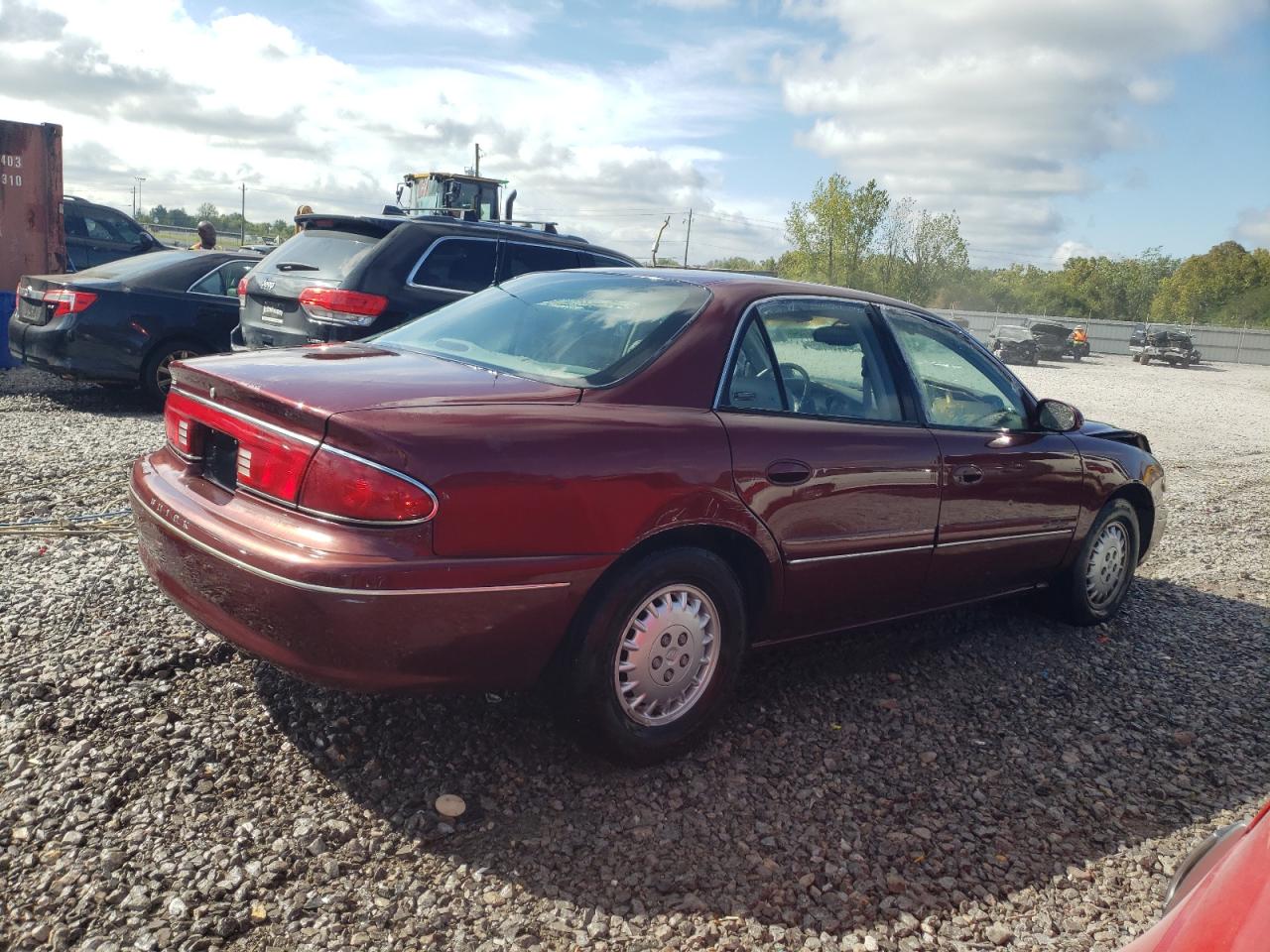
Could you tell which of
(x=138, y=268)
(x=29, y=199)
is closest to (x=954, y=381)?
(x=138, y=268)

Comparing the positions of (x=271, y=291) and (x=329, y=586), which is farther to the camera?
(x=271, y=291)

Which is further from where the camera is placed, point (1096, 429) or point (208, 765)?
point (1096, 429)

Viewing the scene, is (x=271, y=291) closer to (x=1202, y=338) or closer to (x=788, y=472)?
(x=788, y=472)

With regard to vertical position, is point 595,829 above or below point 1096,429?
below

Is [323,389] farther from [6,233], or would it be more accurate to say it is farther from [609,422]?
[6,233]

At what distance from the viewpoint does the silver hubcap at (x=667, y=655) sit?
3.05 metres

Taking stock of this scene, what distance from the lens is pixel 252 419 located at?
2865mm

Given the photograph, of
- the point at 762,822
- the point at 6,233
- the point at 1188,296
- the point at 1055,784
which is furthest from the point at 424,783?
the point at 1188,296

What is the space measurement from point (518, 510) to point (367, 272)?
5041 millimetres

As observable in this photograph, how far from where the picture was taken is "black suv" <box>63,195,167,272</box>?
592 inches

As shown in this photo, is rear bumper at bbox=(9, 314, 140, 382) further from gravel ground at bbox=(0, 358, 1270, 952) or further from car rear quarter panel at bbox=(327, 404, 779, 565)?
car rear quarter panel at bbox=(327, 404, 779, 565)

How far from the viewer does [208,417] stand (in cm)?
308

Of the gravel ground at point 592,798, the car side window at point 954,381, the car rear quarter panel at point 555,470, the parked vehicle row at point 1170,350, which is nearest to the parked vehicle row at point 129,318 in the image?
the gravel ground at point 592,798

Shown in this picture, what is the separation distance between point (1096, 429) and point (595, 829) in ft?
11.1
